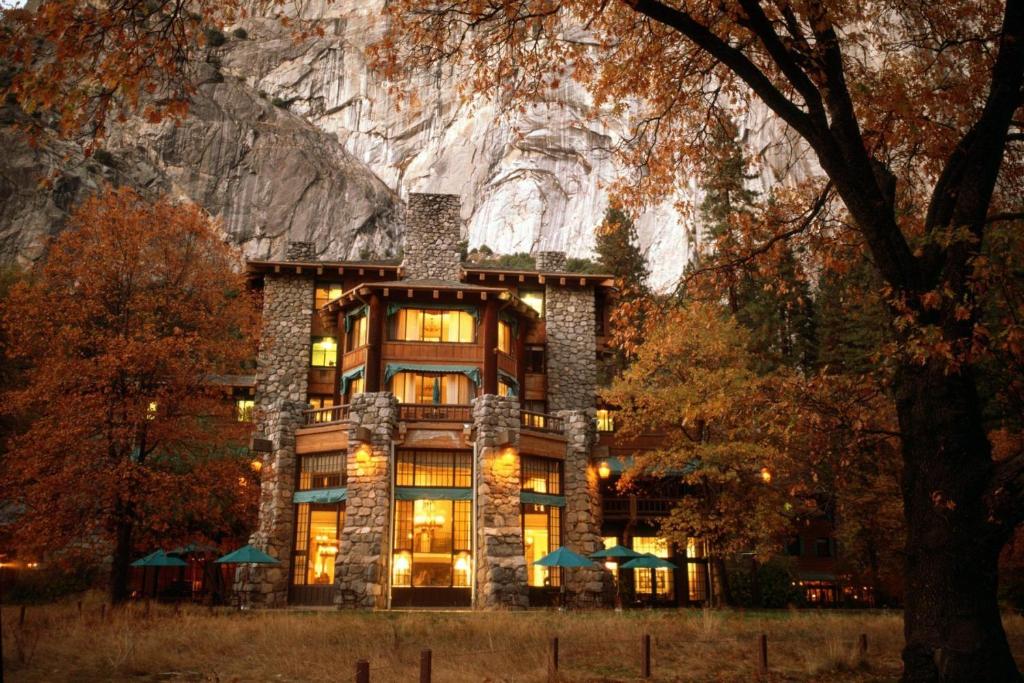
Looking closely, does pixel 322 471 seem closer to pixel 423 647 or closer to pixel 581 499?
pixel 581 499

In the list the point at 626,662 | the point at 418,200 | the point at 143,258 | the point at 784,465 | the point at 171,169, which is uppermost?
the point at 171,169

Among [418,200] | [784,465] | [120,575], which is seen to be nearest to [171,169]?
[418,200]

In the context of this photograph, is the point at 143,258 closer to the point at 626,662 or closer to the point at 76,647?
the point at 76,647

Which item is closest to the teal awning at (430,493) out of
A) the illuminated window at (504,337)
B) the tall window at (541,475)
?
the tall window at (541,475)

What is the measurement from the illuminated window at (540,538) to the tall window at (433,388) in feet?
19.0

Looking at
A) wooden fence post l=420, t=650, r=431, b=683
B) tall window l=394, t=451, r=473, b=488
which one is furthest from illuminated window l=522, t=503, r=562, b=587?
wooden fence post l=420, t=650, r=431, b=683

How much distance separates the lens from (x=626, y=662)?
548 inches

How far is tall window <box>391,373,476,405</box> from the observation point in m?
34.5

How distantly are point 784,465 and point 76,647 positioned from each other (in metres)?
22.3

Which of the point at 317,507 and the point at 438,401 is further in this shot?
the point at 438,401

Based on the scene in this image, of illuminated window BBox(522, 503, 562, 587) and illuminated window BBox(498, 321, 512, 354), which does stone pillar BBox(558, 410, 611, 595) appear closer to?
illuminated window BBox(522, 503, 562, 587)

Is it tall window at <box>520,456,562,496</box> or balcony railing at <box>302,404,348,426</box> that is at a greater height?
balcony railing at <box>302,404,348,426</box>

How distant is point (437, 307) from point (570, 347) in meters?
8.02

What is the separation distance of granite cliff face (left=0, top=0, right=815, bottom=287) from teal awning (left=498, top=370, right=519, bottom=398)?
4920 centimetres
